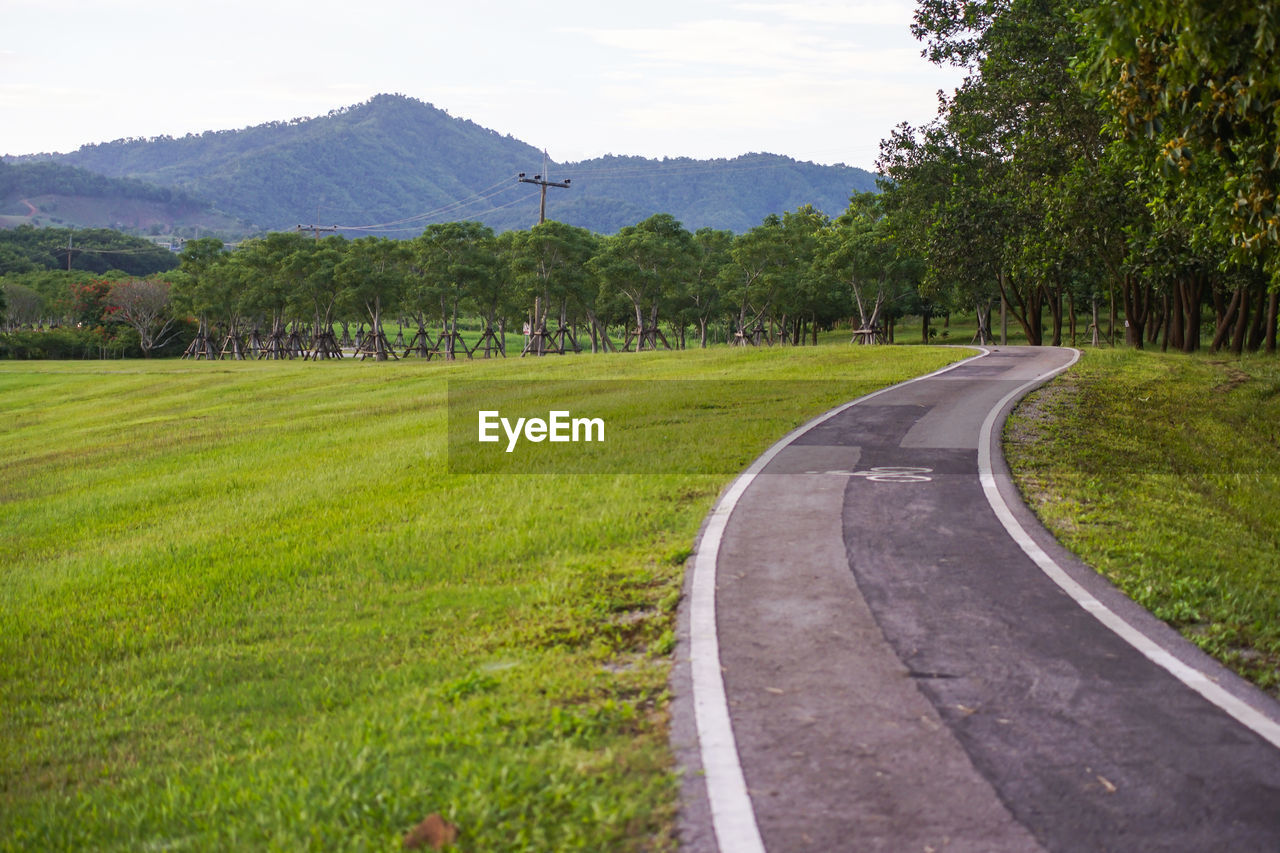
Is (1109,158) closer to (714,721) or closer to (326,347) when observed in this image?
(714,721)

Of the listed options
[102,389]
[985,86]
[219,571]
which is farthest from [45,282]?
[219,571]

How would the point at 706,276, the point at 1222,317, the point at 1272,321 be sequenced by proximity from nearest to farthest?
the point at 1272,321 → the point at 1222,317 → the point at 706,276

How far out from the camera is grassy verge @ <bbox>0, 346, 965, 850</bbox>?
4.63 metres

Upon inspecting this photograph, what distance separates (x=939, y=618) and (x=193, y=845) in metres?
4.87

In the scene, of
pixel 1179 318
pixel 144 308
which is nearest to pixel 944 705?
pixel 1179 318

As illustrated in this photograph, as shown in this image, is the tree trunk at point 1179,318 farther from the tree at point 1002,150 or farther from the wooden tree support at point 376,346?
the wooden tree support at point 376,346

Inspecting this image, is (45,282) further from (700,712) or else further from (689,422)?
(700,712)

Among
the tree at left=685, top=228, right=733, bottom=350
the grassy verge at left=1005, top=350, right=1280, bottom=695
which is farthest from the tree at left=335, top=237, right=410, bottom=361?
the grassy verge at left=1005, top=350, right=1280, bottom=695

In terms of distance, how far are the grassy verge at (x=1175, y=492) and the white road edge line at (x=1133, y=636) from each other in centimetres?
32

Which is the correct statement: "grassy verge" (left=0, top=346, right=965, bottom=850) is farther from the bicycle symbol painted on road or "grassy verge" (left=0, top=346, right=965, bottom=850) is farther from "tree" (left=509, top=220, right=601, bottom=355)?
"tree" (left=509, top=220, right=601, bottom=355)

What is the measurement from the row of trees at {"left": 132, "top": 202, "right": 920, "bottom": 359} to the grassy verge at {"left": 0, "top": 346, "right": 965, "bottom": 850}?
51.1 meters

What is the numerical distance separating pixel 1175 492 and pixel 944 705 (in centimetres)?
739

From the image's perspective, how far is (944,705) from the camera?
5.56 m

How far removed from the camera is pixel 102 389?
42.4 m
